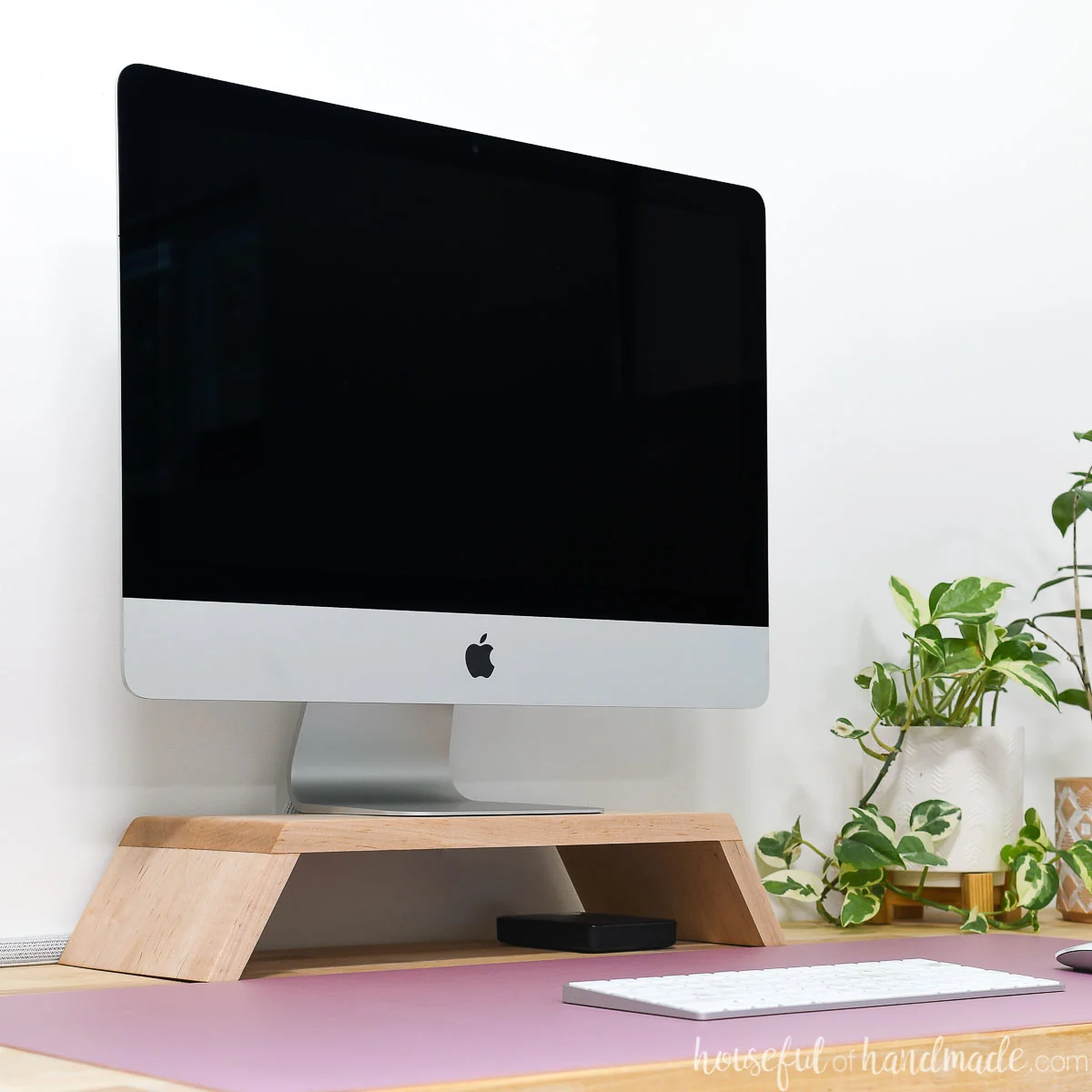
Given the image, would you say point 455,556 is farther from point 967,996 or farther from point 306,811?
point 967,996

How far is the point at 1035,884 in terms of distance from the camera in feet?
5.13

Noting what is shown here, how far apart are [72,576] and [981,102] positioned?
4.52 feet

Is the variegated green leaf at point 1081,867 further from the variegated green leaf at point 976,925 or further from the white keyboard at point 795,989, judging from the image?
the white keyboard at point 795,989

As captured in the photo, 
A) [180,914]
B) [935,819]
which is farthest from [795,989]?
[935,819]

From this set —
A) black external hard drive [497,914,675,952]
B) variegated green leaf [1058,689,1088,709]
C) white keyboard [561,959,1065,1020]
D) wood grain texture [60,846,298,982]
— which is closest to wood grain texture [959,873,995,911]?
variegated green leaf [1058,689,1088,709]

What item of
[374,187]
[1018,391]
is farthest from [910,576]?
[374,187]

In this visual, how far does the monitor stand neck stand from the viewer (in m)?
1.32

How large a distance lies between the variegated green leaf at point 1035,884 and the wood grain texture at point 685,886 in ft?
1.13

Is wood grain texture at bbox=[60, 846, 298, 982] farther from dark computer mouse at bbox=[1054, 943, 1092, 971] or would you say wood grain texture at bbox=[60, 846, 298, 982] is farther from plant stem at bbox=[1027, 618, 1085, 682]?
plant stem at bbox=[1027, 618, 1085, 682]

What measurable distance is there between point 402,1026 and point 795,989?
0.80 feet

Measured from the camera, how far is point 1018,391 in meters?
2.03

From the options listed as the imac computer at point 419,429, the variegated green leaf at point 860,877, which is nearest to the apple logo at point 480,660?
the imac computer at point 419,429

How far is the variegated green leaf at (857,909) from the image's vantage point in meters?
1.55

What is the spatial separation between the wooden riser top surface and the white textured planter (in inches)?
14.7
